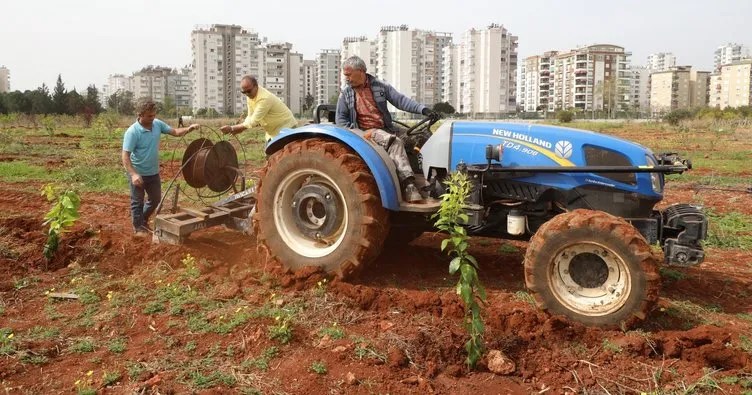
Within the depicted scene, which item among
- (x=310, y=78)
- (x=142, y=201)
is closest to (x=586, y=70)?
(x=310, y=78)

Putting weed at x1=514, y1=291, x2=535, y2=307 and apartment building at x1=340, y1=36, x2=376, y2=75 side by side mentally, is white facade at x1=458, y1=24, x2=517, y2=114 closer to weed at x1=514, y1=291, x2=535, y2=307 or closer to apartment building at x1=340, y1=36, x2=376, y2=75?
apartment building at x1=340, y1=36, x2=376, y2=75

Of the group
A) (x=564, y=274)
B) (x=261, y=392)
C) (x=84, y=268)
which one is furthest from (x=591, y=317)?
(x=84, y=268)

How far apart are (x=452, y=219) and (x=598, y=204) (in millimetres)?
1552

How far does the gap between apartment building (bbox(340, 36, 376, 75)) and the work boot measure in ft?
384

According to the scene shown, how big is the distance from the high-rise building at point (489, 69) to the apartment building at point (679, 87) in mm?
47082

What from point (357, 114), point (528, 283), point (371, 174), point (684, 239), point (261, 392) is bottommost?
point (261, 392)

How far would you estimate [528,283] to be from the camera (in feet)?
14.8

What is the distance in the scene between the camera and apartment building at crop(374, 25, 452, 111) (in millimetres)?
111562

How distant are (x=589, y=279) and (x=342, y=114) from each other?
2.69m

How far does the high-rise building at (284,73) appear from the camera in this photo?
118 m

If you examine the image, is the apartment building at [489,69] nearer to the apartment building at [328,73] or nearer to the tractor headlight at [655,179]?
the apartment building at [328,73]

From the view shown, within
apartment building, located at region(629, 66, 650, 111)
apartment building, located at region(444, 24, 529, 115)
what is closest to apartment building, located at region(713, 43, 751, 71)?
apartment building, located at region(629, 66, 650, 111)

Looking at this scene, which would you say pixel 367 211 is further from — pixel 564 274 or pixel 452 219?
pixel 564 274

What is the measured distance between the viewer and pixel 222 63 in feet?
360
